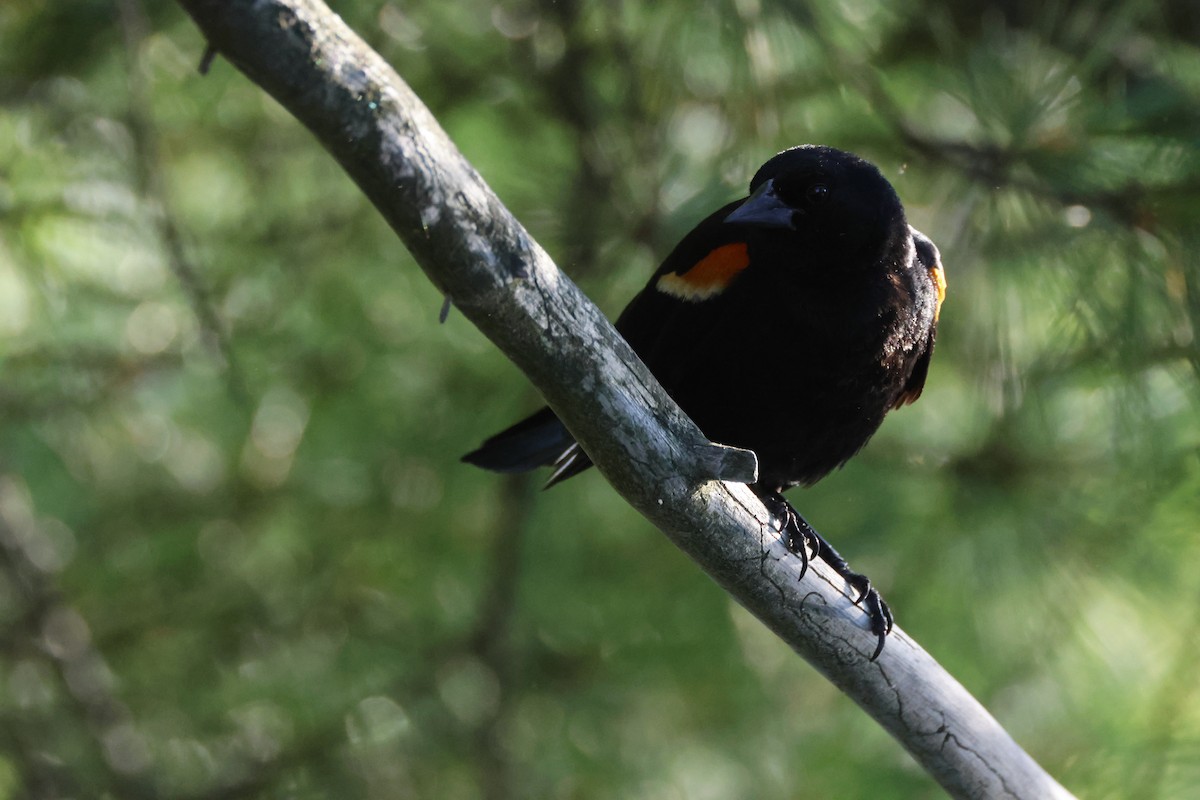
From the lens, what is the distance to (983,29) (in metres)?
2.04

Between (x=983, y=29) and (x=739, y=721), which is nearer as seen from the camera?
(x=983, y=29)

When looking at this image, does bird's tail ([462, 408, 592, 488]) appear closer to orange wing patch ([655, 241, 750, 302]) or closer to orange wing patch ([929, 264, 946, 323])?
orange wing patch ([655, 241, 750, 302])

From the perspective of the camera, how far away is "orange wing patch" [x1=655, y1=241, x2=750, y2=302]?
159cm

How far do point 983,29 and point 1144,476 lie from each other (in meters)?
0.82

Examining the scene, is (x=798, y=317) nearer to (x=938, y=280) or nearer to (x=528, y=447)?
(x=938, y=280)

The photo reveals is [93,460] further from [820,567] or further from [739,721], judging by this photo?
[820,567]

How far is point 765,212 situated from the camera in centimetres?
152

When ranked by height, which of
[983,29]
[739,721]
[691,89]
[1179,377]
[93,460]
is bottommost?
[93,460]

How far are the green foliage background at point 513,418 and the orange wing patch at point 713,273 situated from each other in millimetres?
301

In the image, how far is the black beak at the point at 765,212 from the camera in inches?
59.6

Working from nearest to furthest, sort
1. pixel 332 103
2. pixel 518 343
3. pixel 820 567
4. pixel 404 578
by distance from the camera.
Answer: pixel 332 103
pixel 518 343
pixel 820 567
pixel 404 578

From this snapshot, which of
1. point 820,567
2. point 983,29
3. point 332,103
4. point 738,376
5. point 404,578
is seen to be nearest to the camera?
point 332,103

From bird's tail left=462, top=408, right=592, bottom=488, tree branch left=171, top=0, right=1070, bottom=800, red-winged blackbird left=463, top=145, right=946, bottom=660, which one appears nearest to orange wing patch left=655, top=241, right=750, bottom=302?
red-winged blackbird left=463, top=145, right=946, bottom=660

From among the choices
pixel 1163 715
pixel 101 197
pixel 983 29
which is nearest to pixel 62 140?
pixel 101 197
